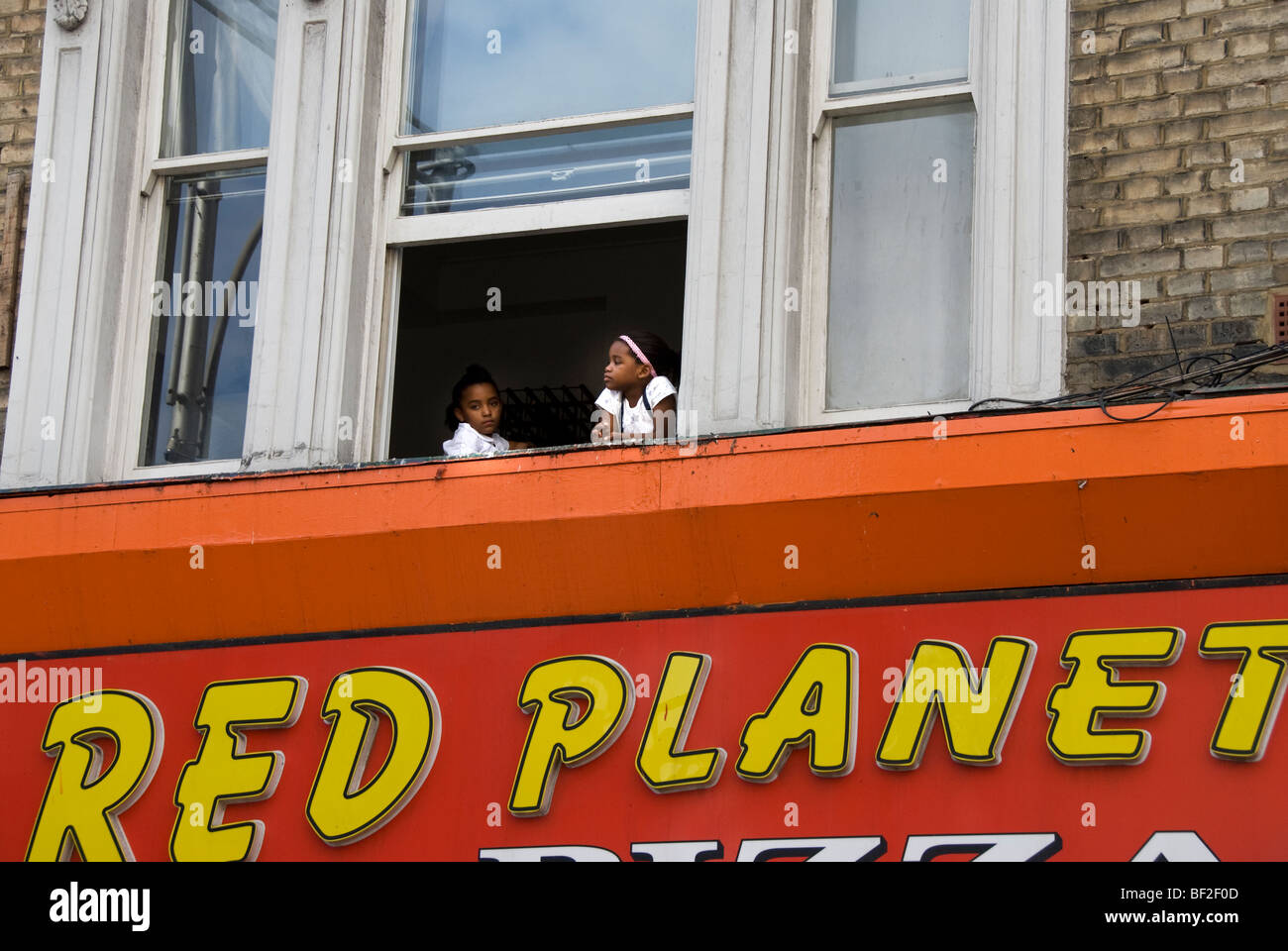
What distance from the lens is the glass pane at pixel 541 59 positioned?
7473 mm

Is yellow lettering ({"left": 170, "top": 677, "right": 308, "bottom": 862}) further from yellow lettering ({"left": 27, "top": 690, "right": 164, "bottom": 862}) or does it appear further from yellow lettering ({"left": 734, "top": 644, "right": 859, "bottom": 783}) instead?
yellow lettering ({"left": 734, "top": 644, "right": 859, "bottom": 783})

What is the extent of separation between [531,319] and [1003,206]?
18.9 ft

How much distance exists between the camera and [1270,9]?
256 inches

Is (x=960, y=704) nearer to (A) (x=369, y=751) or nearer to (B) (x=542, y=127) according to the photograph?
(A) (x=369, y=751)

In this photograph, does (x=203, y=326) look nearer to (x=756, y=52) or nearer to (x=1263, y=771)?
(x=756, y=52)

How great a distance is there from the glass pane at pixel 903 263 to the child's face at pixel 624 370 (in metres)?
0.81

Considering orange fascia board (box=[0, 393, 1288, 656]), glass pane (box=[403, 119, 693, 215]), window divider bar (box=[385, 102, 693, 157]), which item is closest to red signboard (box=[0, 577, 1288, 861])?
orange fascia board (box=[0, 393, 1288, 656])

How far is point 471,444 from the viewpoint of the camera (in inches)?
308

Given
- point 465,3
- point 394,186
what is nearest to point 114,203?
point 394,186

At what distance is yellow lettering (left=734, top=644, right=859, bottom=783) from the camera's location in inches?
247

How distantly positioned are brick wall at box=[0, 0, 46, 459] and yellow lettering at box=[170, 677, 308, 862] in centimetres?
189

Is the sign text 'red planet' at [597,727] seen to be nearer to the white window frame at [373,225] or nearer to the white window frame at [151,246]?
the white window frame at [373,225]

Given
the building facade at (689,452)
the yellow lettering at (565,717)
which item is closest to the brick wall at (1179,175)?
the building facade at (689,452)
